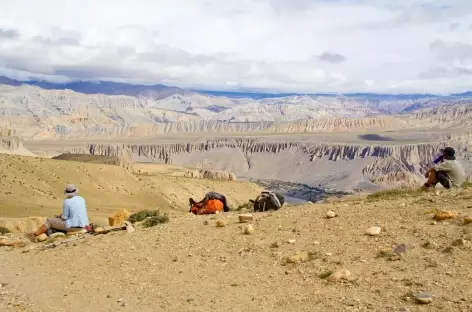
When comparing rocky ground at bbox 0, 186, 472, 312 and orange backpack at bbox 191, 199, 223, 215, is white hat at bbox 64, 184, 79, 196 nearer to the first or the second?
rocky ground at bbox 0, 186, 472, 312

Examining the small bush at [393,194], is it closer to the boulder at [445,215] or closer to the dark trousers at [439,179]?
the dark trousers at [439,179]

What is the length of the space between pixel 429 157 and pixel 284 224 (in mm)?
163287

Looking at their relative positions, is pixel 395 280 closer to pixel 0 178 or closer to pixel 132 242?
pixel 132 242

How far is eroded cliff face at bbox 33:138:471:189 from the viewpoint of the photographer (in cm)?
15288

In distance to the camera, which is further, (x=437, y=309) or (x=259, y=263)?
(x=259, y=263)

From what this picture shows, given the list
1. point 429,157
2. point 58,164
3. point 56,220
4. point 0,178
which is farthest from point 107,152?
point 56,220

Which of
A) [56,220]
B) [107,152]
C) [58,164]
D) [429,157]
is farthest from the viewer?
[107,152]

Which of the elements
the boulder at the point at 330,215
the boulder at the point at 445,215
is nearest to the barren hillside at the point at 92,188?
the boulder at the point at 330,215

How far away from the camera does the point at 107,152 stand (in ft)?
575

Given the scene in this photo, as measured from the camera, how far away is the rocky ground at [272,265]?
7.52 m

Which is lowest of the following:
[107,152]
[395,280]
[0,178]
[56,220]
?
[107,152]

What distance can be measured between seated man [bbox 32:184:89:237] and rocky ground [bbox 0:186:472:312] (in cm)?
102

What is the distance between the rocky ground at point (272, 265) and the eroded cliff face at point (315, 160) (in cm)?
12554

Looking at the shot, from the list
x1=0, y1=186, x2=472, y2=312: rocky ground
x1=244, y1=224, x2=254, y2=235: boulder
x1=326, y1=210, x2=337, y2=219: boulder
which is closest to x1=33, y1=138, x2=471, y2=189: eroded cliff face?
x1=326, y1=210, x2=337, y2=219: boulder
